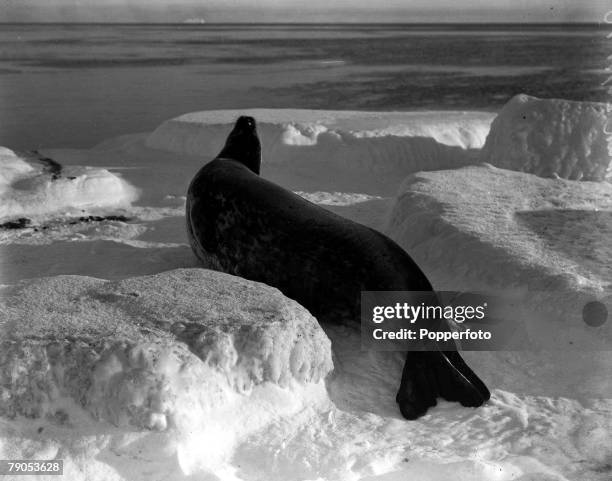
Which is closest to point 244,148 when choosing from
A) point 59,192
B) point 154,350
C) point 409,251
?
point 409,251

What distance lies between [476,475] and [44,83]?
15819 millimetres

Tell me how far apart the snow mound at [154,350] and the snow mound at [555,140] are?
13.4 ft

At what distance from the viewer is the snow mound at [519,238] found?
3.61 metres

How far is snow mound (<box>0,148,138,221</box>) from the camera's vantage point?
228 inches

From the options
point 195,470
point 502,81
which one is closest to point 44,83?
point 502,81

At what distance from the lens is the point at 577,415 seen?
9.83 feet

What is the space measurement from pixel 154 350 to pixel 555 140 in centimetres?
488

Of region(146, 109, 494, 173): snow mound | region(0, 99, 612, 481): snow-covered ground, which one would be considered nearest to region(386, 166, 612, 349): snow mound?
region(0, 99, 612, 481): snow-covered ground

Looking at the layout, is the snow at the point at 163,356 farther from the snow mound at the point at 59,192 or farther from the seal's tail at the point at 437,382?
the snow mound at the point at 59,192

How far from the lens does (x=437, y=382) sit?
10.1 feet

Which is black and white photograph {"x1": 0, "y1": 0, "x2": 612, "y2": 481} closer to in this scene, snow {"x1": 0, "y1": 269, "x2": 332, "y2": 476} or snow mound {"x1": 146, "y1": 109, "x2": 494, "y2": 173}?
snow {"x1": 0, "y1": 269, "x2": 332, "y2": 476}

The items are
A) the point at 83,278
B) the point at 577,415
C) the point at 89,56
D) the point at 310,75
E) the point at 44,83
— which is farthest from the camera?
the point at 89,56

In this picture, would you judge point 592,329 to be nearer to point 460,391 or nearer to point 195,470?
point 460,391

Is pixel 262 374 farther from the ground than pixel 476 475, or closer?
farther from the ground
